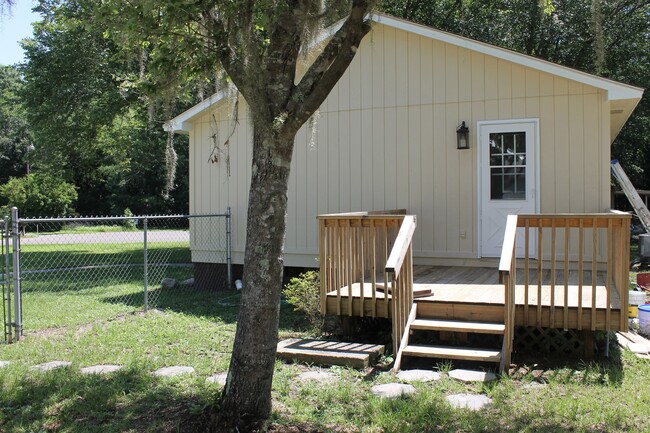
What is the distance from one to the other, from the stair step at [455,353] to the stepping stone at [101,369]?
8.36 feet

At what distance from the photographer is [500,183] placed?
8.02m

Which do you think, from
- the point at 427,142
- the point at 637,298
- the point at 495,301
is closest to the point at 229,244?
the point at 427,142

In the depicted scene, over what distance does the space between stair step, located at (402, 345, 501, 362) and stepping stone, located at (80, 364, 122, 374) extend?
255 centimetres

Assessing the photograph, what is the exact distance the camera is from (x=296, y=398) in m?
4.18

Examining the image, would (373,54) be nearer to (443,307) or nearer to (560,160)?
(560,160)

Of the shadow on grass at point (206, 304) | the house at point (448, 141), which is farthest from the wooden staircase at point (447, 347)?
the house at point (448, 141)

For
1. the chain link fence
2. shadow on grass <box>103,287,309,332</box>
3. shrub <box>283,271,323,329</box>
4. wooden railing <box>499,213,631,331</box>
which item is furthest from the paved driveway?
wooden railing <box>499,213,631,331</box>

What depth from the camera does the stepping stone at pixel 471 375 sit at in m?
4.53

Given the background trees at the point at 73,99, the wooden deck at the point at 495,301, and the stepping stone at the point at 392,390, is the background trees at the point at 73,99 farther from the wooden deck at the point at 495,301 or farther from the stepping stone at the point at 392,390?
the stepping stone at the point at 392,390

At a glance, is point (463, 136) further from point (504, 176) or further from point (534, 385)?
point (534, 385)

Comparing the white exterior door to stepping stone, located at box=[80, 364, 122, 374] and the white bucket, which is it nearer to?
the white bucket

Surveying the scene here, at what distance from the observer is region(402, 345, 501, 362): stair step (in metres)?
4.82

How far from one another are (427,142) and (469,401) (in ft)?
16.3

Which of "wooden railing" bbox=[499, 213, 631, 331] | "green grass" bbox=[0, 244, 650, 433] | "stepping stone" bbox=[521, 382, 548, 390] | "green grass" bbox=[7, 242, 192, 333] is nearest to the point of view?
"green grass" bbox=[0, 244, 650, 433]
